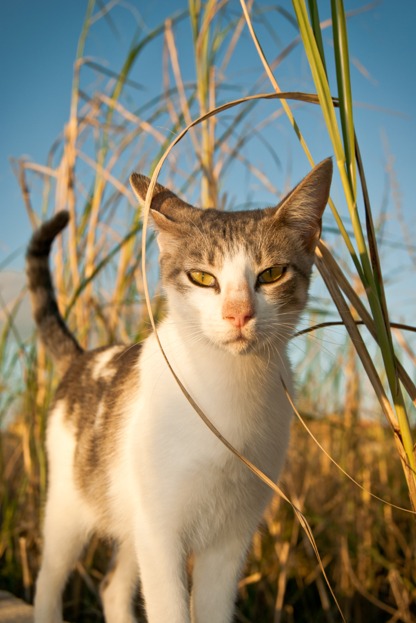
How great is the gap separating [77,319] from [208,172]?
0.87 metres

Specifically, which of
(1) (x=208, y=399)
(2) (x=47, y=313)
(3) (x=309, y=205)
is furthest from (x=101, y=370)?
(3) (x=309, y=205)

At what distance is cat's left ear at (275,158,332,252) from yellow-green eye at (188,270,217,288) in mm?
269

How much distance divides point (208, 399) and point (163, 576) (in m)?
0.47

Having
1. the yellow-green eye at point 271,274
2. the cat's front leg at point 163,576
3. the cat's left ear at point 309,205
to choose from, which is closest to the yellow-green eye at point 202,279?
the yellow-green eye at point 271,274

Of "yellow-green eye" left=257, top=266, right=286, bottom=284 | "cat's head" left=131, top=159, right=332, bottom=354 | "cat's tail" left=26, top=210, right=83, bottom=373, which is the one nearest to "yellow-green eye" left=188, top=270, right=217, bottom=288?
"cat's head" left=131, top=159, right=332, bottom=354

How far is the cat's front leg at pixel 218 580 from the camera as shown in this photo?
6.03ft

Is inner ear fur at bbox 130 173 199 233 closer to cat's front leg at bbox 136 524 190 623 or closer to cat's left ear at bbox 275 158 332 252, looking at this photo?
cat's left ear at bbox 275 158 332 252

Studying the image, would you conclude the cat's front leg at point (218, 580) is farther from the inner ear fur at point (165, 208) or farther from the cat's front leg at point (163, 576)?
the inner ear fur at point (165, 208)

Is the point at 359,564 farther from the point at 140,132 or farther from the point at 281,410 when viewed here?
the point at 140,132

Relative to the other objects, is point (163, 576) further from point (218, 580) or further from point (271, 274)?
point (271, 274)

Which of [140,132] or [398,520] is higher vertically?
[140,132]

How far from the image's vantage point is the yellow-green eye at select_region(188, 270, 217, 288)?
1.63 metres

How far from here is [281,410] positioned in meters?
1.80

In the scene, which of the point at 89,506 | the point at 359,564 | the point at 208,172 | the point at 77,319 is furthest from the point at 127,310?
the point at 359,564
